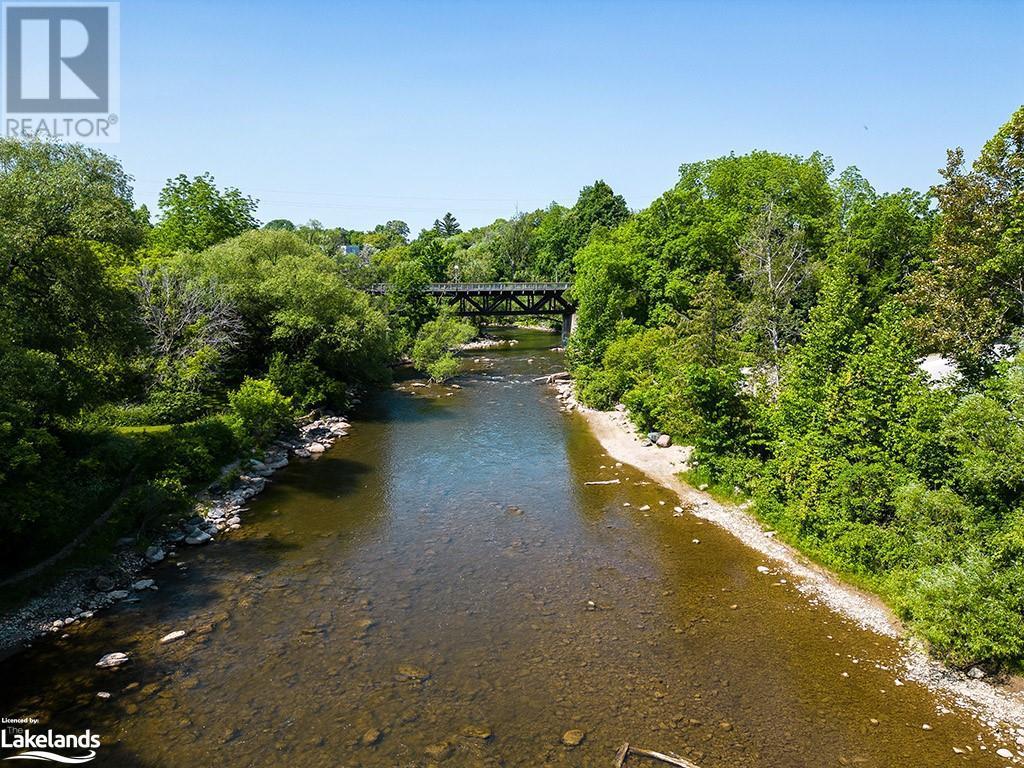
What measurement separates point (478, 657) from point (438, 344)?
4736cm

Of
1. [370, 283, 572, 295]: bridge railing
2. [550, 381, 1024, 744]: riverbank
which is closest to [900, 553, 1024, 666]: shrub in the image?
[550, 381, 1024, 744]: riverbank

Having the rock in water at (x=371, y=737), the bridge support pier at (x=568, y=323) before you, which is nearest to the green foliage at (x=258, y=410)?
the rock in water at (x=371, y=737)

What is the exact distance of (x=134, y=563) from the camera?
22484mm

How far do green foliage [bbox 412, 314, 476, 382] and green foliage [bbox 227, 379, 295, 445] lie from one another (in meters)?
24.1

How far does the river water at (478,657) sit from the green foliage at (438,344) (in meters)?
32.1

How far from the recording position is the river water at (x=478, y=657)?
1448 cm

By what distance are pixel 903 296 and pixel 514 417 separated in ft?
87.5

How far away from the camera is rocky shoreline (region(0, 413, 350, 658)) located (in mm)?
18547

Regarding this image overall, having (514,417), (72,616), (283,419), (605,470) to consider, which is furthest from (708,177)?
(72,616)

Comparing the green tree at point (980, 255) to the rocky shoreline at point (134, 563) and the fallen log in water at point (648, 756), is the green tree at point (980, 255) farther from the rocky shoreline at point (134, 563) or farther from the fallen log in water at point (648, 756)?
the rocky shoreline at point (134, 563)

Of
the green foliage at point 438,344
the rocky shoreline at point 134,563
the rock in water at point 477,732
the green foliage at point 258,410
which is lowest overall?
the rock in water at point 477,732

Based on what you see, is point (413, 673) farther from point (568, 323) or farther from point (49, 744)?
point (568, 323)

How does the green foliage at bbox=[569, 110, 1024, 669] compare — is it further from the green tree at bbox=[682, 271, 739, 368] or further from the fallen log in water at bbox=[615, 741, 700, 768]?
the fallen log in water at bbox=[615, 741, 700, 768]

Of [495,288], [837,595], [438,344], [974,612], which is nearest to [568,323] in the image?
[495,288]
